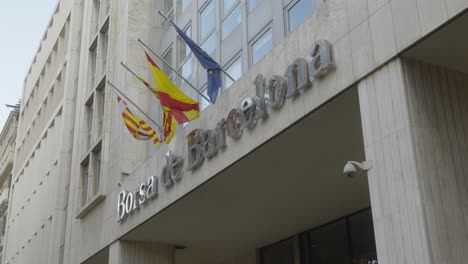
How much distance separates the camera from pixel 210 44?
22219 millimetres

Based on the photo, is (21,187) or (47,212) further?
(21,187)

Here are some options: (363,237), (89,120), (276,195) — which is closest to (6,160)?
(89,120)

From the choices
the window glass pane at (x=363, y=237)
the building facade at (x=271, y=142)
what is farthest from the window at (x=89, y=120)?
the window glass pane at (x=363, y=237)

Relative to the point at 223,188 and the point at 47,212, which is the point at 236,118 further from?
the point at 47,212

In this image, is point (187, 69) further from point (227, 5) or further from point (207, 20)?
point (227, 5)

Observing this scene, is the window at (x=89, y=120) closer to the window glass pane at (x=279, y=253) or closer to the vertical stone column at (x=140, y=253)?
the vertical stone column at (x=140, y=253)

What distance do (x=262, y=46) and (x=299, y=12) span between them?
181 cm

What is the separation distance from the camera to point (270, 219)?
842 inches

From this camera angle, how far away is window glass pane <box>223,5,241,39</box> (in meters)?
20.6

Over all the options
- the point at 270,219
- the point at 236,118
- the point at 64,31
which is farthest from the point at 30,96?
the point at 236,118

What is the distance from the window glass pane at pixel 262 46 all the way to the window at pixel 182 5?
6147mm

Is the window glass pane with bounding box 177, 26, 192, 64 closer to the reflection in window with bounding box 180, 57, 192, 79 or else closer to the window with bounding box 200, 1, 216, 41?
the reflection in window with bounding box 180, 57, 192, 79

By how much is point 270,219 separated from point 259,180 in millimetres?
3943

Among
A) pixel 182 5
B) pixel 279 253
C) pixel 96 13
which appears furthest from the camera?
pixel 96 13
